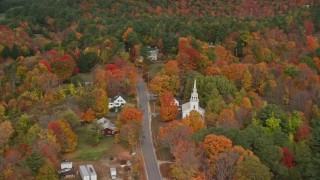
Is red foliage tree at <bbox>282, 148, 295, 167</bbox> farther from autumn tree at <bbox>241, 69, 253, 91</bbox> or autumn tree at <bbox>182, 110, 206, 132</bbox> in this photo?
autumn tree at <bbox>241, 69, 253, 91</bbox>

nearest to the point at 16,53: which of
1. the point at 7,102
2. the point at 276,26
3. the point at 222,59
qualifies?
the point at 7,102

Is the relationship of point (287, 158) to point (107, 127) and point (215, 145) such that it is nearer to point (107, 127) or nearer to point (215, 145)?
point (215, 145)

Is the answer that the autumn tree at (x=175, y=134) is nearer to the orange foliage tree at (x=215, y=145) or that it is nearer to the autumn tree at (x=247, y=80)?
the orange foliage tree at (x=215, y=145)

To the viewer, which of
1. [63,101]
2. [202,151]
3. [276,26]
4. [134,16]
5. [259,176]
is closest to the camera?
[259,176]

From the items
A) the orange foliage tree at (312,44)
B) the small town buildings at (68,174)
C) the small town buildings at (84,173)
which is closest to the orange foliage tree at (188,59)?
the orange foliage tree at (312,44)

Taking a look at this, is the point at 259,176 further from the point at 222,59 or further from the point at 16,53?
the point at 16,53
